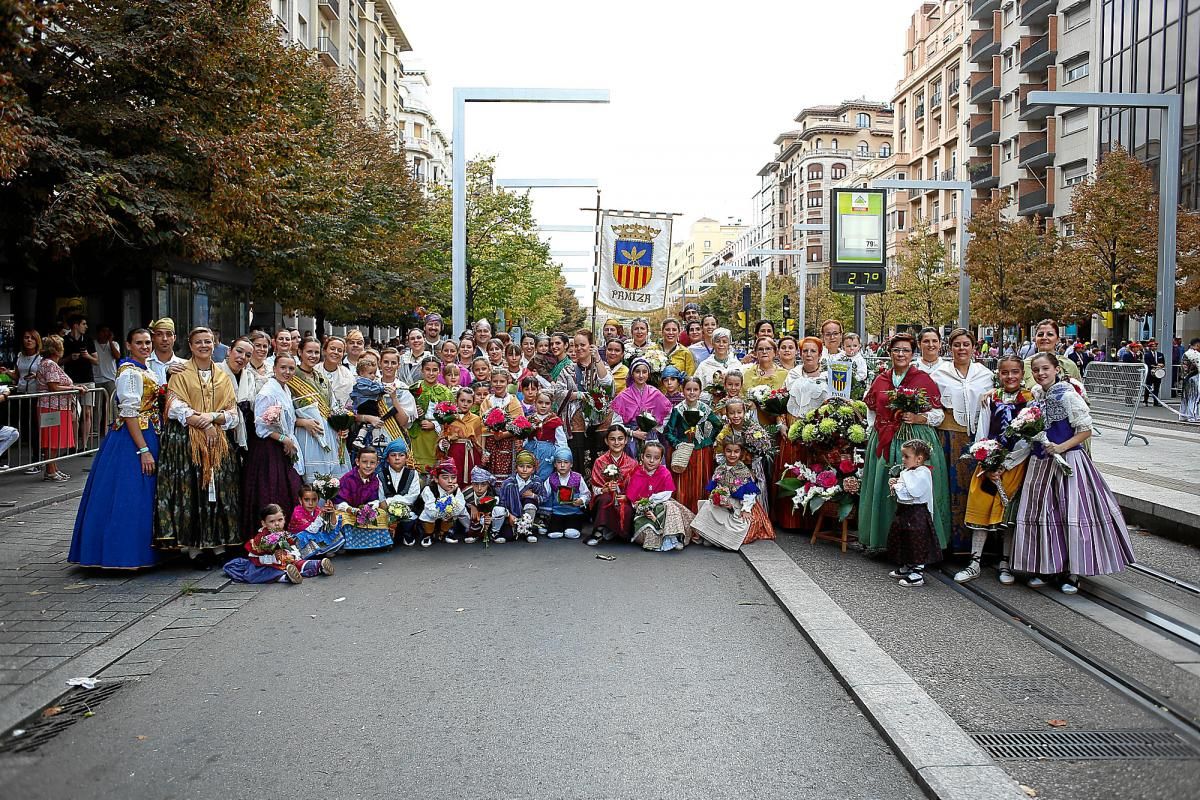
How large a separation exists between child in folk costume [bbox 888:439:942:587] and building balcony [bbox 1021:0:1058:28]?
5172cm

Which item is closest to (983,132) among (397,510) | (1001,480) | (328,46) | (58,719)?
(328,46)

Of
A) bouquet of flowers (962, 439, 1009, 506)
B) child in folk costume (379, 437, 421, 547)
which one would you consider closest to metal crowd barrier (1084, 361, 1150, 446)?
bouquet of flowers (962, 439, 1009, 506)

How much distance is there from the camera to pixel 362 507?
339 inches

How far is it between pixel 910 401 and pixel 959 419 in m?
0.48

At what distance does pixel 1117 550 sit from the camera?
6992 mm

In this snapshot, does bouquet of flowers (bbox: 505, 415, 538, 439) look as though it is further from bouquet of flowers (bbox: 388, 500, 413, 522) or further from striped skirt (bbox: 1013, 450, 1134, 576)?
striped skirt (bbox: 1013, 450, 1134, 576)

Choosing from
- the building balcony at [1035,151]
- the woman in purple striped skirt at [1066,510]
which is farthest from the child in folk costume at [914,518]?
the building balcony at [1035,151]

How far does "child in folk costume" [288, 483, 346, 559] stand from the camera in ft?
26.5

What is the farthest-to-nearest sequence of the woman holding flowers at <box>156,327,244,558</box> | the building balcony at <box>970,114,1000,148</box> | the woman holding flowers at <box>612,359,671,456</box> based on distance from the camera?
the building balcony at <box>970,114,1000,148</box>, the woman holding flowers at <box>612,359,671,456</box>, the woman holding flowers at <box>156,327,244,558</box>

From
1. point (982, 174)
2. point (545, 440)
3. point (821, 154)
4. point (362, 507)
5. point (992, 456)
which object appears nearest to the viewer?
→ point (992, 456)

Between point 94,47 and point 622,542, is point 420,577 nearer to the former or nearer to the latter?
point 622,542

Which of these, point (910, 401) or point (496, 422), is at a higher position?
point (910, 401)

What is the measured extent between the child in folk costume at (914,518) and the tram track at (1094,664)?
0.95 ft

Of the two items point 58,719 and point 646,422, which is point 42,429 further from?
point 58,719
